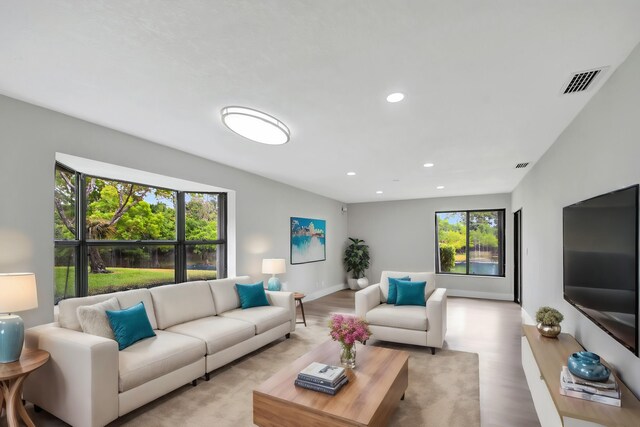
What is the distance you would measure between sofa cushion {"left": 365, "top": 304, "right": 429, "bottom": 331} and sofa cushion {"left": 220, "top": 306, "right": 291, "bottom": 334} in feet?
3.64

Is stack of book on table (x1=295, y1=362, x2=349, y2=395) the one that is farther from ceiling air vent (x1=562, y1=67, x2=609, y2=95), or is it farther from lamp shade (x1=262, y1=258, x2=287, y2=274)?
lamp shade (x1=262, y1=258, x2=287, y2=274)

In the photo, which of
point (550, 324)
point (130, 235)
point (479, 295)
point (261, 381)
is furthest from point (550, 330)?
point (479, 295)

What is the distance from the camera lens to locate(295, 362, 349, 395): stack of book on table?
2.20 meters

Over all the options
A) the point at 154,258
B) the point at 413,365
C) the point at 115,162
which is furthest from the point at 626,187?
the point at 154,258

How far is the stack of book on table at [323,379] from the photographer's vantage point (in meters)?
2.20

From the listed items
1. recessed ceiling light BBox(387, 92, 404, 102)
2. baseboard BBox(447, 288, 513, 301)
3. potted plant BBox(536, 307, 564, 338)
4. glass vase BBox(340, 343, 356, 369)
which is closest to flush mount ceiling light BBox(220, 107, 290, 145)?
recessed ceiling light BBox(387, 92, 404, 102)

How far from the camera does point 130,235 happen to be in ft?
13.0

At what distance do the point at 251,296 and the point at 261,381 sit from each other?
129 cm

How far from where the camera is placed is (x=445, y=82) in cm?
218

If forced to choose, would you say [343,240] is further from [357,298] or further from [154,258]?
[154,258]

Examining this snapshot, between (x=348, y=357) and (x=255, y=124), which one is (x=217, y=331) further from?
(x=255, y=124)

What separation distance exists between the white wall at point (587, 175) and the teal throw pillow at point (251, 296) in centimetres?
336

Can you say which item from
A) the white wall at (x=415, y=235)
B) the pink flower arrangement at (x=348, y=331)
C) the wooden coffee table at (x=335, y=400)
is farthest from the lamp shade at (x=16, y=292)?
the white wall at (x=415, y=235)

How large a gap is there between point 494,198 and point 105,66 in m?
7.55
